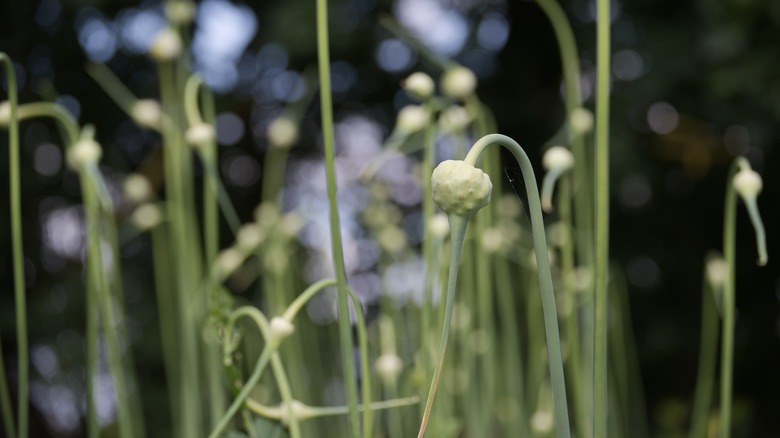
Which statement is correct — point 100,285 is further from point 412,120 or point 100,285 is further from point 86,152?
point 412,120

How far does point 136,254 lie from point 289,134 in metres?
1.26

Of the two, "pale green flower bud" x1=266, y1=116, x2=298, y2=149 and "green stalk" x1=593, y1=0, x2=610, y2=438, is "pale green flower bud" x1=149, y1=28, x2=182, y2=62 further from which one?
"green stalk" x1=593, y1=0, x2=610, y2=438

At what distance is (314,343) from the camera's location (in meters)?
0.97

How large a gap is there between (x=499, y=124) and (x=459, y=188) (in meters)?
1.58

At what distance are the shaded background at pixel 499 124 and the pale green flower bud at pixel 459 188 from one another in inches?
49.8

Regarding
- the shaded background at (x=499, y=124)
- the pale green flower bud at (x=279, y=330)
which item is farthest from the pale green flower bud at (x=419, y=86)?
the shaded background at (x=499, y=124)

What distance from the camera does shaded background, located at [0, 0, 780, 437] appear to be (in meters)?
1.55

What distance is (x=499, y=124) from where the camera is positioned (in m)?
1.80

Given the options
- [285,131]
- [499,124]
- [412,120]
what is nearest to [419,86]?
[412,120]

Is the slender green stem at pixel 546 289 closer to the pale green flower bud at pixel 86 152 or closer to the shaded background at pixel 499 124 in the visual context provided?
the pale green flower bud at pixel 86 152

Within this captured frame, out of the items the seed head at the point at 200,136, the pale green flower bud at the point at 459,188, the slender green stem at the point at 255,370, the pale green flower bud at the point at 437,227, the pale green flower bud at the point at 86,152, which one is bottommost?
the slender green stem at the point at 255,370

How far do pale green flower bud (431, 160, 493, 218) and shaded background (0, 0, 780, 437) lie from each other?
1264mm

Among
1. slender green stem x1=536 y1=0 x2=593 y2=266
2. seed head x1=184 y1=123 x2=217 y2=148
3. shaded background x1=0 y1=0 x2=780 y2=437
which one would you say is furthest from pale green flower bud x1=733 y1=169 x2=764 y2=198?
shaded background x1=0 y1=0 x2=780 y2=437

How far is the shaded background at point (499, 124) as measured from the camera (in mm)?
1552
